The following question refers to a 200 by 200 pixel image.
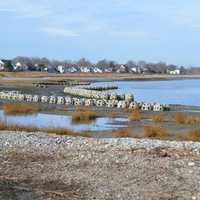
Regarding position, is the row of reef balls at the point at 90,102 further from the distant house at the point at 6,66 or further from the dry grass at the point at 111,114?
the distant house at the point at 6,66

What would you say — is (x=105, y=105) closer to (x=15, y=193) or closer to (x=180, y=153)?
(x=180, y=153)

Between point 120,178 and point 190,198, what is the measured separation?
5.98ft

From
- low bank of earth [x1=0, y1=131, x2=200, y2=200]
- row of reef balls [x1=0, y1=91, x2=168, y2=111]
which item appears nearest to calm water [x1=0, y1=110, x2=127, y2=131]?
row of reef balls [x1=0, y1=91, x2=168, y2=111]

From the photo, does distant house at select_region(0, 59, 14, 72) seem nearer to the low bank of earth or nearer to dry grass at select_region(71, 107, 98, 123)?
dry grass at select_region(71, 107, 98, 123)

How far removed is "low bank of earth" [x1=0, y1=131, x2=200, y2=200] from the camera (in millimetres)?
9430

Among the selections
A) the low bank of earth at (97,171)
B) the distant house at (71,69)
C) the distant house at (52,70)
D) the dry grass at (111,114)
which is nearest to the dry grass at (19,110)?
the dry grass at (111,114)

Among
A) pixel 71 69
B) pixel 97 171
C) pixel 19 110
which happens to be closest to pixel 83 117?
pixel 19 110

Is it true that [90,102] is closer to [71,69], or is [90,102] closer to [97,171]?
[97,171]

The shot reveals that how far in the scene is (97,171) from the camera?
36.9ft

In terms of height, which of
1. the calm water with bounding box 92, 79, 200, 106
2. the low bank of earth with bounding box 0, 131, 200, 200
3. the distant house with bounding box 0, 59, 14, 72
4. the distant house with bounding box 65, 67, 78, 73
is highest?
the low bank of earth with bounding box 0, 131, 200, 200

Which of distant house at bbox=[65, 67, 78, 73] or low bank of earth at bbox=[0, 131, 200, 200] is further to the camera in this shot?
distant house at bbox=[65, 67, 78, 73]

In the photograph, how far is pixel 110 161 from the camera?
12289 mm

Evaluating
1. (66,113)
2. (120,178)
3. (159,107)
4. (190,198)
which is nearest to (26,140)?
(120,178)

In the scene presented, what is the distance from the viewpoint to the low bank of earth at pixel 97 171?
943 cm
